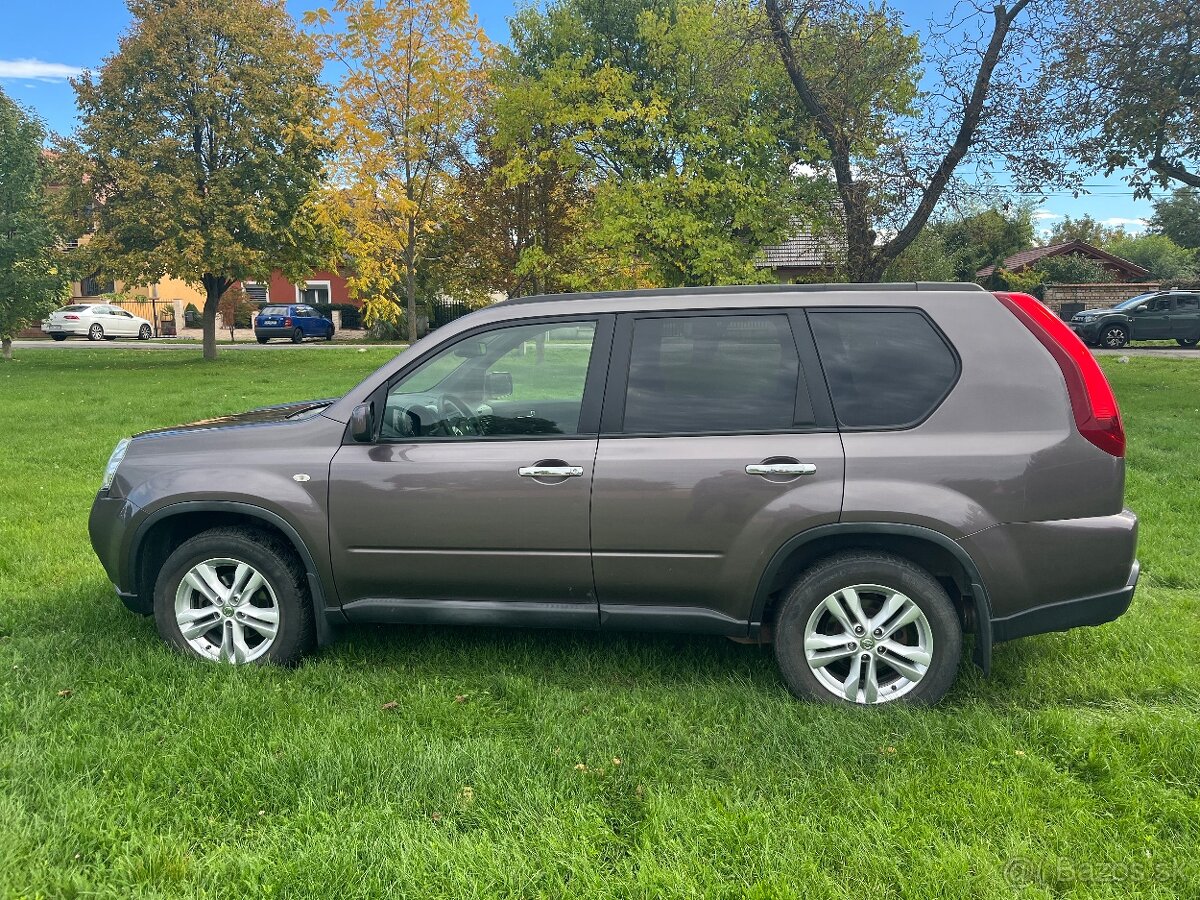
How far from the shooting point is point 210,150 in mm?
21688

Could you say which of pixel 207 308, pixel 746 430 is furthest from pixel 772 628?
pixel 207 308

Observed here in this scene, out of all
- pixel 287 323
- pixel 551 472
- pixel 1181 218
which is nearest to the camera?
pixel 551 472

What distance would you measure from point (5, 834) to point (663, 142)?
18736 mm

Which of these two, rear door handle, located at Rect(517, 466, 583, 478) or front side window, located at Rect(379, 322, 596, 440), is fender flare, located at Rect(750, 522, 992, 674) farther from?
→ front side window, located at Rect(379, 322, 596, 440)

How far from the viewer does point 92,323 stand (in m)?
34.3

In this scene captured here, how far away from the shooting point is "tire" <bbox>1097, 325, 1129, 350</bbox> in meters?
26.3

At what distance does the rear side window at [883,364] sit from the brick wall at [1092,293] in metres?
35.3

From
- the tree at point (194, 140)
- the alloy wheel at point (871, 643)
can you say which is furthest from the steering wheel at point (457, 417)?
the tree at point (194, 140)

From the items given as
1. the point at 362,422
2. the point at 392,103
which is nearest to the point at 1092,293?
the point at 392,103

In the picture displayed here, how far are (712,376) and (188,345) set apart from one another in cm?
3209

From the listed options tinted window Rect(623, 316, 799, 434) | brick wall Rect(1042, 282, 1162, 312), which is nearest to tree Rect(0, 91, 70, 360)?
tinted window Rect(623, 316, 799, 434)

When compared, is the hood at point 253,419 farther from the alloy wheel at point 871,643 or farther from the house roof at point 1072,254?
the house roof at point 1072,254

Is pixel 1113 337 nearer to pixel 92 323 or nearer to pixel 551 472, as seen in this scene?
pixel 551 472

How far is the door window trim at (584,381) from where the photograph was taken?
12.1ft
